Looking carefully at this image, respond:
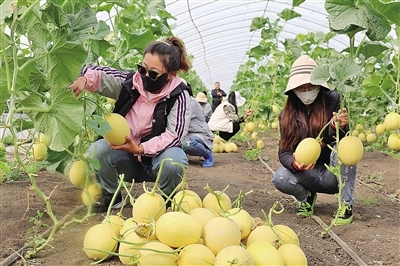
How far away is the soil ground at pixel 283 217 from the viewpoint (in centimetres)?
234

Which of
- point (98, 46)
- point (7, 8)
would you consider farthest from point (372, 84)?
point (7, 8)

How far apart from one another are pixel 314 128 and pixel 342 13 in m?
1.02

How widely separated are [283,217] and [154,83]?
134 centimetres

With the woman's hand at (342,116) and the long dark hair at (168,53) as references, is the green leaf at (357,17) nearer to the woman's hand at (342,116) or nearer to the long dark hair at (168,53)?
the woman's hand at (342,116)

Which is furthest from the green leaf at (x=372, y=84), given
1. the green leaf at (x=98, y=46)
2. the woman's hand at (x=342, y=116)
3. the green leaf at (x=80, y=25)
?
the green leaf at (x=80, y=25)

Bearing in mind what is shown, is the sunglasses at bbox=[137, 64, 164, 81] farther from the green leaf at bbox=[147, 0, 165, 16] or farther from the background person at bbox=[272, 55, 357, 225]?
the green leaf at bbox=[147, 0, 165, 16]

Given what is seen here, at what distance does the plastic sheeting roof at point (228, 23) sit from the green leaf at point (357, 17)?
8402mm

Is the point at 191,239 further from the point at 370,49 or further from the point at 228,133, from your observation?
the point at 228,133

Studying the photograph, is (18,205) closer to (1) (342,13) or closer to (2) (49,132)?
(2) (49,132)

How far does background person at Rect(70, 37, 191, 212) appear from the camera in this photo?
272 cm

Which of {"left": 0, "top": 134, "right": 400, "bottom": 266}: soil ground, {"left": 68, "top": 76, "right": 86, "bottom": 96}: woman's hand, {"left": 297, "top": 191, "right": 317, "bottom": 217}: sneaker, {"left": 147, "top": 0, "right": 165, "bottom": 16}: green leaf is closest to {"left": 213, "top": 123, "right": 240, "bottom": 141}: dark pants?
{"left": 0, "top": 134, "right": 400, "bottom": 266}: soil ground

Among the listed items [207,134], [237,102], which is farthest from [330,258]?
[237,102]

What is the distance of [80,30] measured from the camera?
1962 mm

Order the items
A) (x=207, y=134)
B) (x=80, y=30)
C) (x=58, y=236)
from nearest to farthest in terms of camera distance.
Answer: (x=80, y=30) → (x=58, y=236) → (x=207, y=134)
